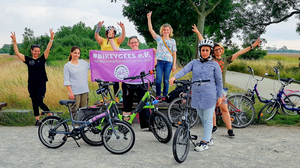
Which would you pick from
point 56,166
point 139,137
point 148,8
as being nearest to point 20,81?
point 139,137

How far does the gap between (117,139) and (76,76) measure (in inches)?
76.5

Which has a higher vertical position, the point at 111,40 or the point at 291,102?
the point at 111,40

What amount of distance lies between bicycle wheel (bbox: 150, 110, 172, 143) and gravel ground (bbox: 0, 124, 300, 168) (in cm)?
12

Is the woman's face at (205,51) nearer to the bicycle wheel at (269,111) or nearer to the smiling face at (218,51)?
the smiling face at (218,51)

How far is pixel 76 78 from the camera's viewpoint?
642 cm

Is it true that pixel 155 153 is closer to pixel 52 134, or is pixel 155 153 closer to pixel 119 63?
pixel 52 134

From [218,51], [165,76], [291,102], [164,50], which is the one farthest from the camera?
[291,102]

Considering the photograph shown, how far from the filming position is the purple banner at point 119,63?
7.17m

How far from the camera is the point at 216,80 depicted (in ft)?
16.9

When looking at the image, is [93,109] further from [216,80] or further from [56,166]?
[216,80]

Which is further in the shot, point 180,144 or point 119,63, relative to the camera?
point 119,63

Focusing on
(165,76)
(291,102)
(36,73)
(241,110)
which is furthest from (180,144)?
(291,102)

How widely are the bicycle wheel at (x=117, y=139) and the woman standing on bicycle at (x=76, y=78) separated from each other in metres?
1.55

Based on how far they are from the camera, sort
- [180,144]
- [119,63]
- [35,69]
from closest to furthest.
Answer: [180,144]
[35,69]
[119,63]
